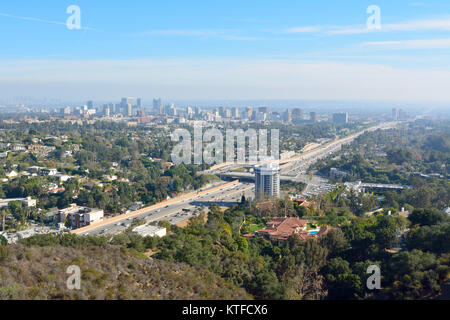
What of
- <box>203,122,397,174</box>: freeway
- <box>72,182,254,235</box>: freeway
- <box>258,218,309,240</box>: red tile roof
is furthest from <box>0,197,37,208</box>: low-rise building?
<box>203,122,397,174</box>: freeway

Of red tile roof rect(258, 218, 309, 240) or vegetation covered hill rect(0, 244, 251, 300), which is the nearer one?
vegetation covered hill rect(0, 244, 251, 300)

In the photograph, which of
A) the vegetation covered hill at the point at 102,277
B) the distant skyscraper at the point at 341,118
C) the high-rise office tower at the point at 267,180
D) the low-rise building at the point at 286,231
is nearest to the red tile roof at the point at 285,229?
the low-rise building at the point at 286,231

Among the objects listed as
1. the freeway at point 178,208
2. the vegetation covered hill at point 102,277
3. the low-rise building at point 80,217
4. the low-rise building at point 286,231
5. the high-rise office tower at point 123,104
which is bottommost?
the freeway at point 178,208

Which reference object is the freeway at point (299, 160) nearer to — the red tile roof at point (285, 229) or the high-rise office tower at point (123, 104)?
the red tile roof at point (285, 229)

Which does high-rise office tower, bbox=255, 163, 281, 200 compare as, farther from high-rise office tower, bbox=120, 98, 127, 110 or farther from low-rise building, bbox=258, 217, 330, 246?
high-rise office tower, bbox=120, 98, 127, 110

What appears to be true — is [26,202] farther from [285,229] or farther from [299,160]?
[299,160]

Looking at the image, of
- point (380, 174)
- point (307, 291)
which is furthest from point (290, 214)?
point (380, 174)
